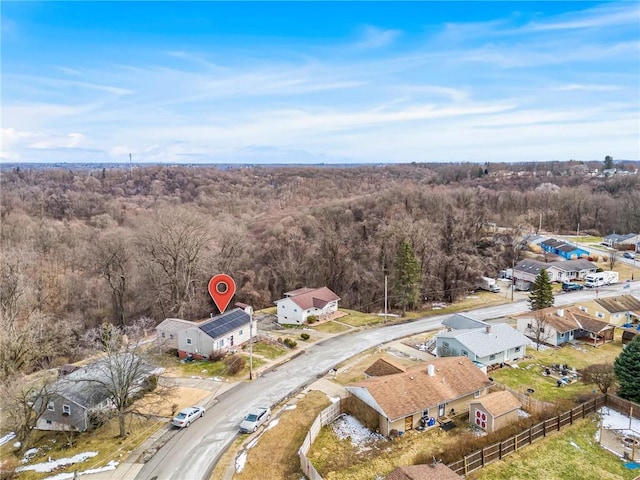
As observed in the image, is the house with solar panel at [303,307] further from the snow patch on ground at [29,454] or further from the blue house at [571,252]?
the blue house at [571,252]


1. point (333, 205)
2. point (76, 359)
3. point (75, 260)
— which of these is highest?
point (333, 205)

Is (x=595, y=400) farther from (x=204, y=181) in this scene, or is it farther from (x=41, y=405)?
(x=204, y=181)

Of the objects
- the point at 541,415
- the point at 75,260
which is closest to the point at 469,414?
the point at 541,415

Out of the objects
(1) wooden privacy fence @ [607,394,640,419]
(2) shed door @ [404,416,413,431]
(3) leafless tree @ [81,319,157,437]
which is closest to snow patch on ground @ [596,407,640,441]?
(1) wooden privacy fence @ [607,394,640,419]

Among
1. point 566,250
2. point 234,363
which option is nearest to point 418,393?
point 234,363

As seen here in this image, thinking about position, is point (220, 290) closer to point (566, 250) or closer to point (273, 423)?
point (273, 423)

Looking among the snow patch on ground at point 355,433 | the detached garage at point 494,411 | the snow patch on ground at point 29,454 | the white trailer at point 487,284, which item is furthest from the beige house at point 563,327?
the snow patch on ground at point 29,454

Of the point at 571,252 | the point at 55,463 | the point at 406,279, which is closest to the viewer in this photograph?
the point at 55,463
